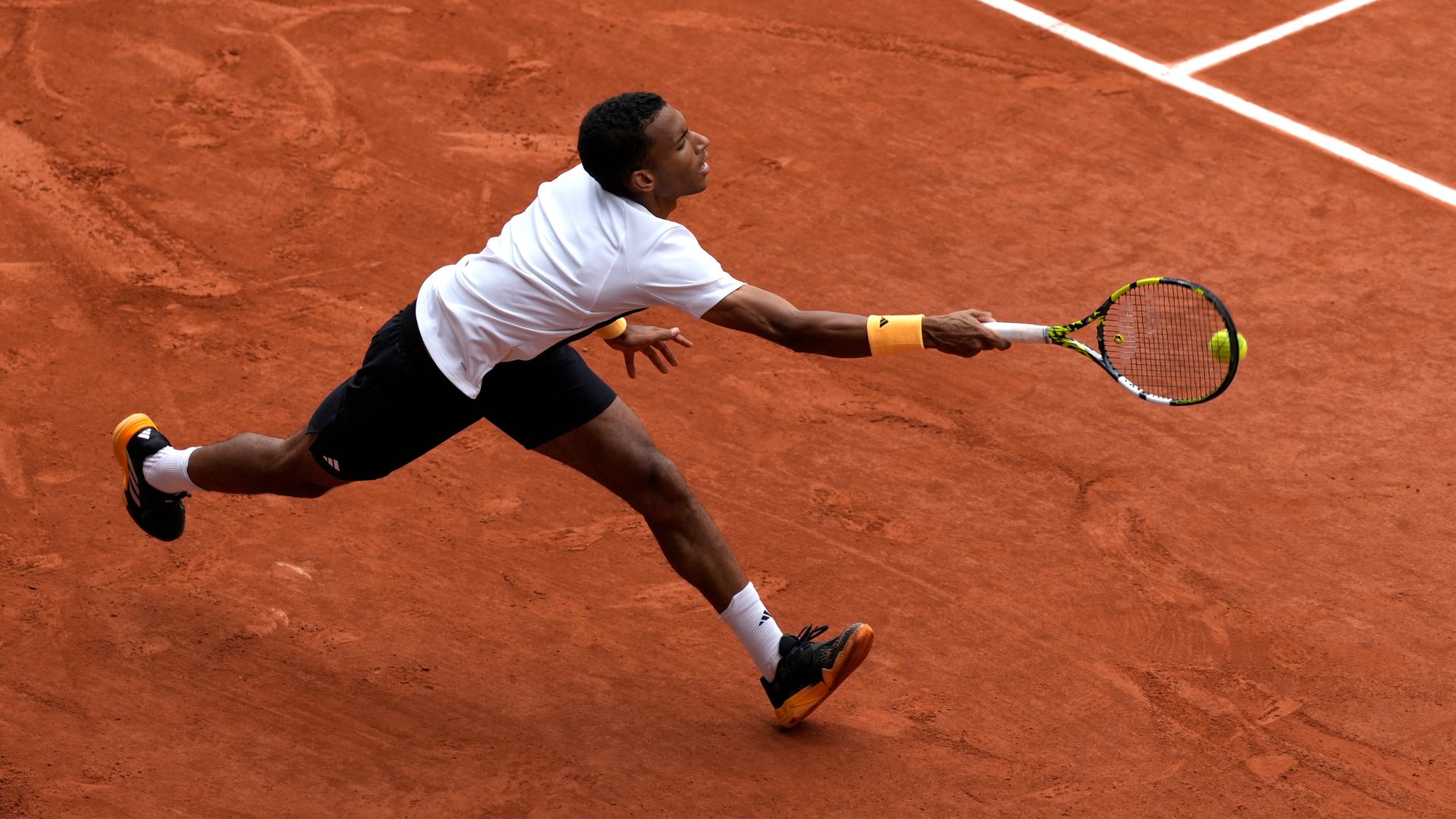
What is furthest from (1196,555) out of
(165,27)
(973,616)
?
(165,27)

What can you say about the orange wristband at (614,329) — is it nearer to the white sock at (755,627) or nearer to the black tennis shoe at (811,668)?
the white sock at (755,627)

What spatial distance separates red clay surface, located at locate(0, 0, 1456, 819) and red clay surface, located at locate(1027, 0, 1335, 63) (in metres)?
0.42

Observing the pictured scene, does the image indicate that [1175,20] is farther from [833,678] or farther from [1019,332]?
[833,678]

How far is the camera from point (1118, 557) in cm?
654

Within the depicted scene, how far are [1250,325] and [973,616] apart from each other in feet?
7.98

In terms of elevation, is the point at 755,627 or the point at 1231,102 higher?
the point at 1231,102

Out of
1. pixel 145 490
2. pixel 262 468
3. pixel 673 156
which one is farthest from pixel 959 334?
pixel 145 490

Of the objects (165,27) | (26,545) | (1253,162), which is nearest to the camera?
(26,545)

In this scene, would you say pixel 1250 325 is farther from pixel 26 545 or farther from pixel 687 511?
pixel 26 545

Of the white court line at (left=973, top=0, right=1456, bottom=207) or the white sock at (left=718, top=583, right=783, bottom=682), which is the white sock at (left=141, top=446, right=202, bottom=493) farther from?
the white court line at (left=973, top=0, right=1456, bottom=207)

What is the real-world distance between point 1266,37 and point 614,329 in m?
5.90

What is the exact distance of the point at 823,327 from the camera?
5.05m

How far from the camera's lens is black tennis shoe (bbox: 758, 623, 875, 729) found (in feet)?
18.5

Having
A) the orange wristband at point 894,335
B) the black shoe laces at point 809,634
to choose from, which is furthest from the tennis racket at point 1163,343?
the black shoe laces at point 809,634
